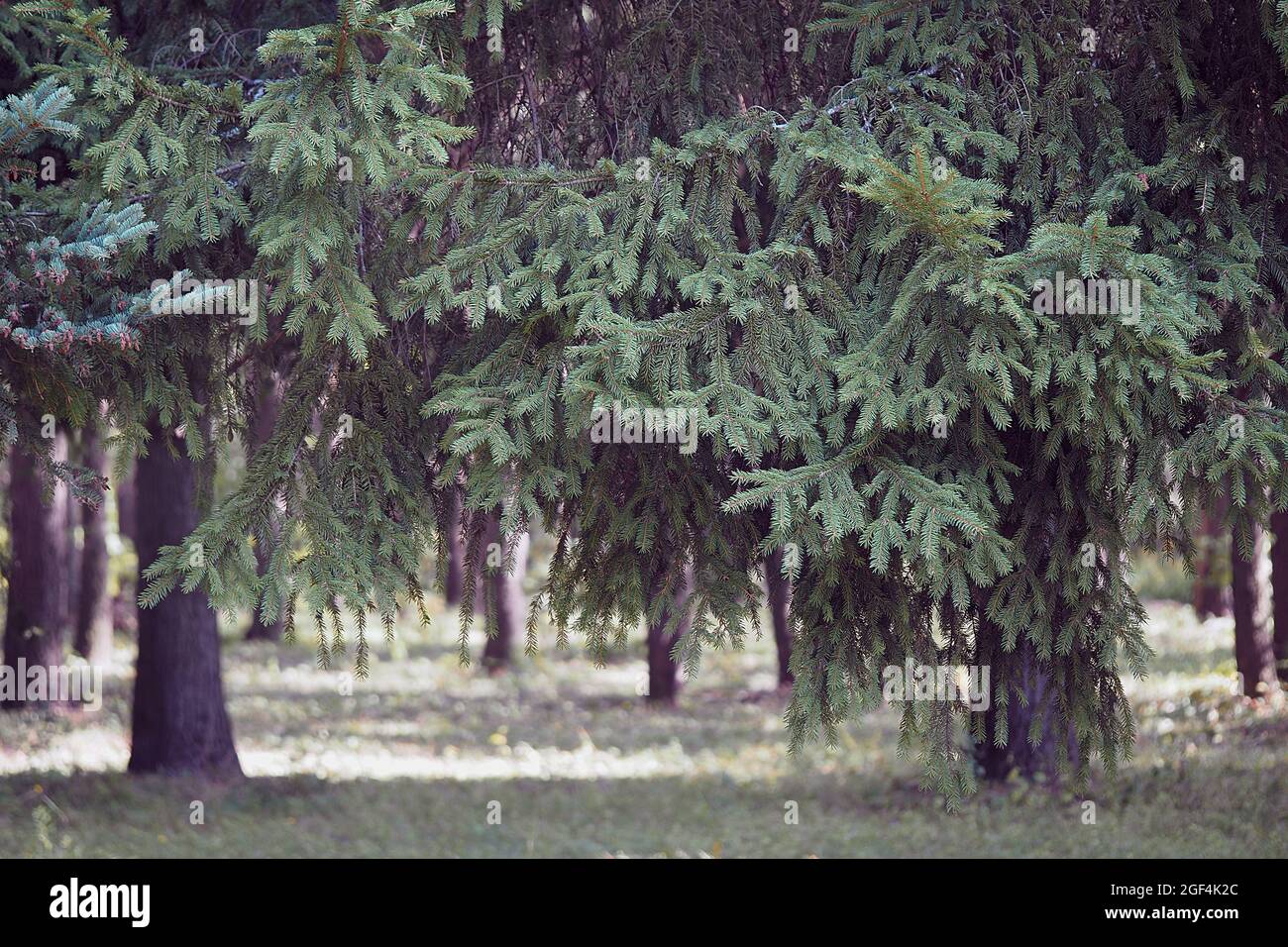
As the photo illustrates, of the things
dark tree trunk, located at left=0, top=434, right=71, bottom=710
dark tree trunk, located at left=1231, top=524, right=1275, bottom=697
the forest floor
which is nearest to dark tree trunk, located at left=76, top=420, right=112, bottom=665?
the forest floor

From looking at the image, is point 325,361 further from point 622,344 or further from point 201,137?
point 622,344

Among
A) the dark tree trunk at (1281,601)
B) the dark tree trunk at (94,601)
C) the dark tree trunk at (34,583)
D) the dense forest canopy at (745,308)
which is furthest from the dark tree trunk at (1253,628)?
the dark tree trunk at (94,601)

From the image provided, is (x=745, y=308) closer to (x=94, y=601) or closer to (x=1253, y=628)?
(x=1253, y=628)

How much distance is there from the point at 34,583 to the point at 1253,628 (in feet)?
43.1

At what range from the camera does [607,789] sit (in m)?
10.8

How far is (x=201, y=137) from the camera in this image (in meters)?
5.14

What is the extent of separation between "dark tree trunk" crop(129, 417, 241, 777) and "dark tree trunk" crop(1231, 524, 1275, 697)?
9.83m

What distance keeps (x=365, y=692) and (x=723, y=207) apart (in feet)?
42.1

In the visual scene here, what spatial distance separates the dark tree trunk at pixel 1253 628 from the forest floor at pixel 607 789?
373 mm

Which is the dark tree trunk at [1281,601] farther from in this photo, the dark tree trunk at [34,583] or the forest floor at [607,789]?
the dark tree trunk at [34,583]

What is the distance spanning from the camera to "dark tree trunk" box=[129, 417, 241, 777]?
1011cm

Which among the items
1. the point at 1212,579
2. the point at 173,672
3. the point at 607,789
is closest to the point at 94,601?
the point at 173,672

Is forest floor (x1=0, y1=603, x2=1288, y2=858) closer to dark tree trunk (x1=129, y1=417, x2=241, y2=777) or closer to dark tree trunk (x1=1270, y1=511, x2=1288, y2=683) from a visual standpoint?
dark tree trunk (x1=129, y1=417, x2=241, y2=777)
